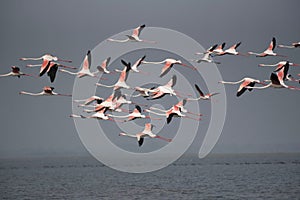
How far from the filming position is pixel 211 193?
62281mm

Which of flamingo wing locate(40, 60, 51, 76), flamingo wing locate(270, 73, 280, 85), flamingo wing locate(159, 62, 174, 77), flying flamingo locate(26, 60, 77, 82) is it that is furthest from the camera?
flamingo wing locate(159, 62, 174, 77)

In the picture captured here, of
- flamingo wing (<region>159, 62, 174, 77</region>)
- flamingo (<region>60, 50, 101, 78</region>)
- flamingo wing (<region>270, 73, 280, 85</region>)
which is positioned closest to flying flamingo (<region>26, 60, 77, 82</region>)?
flamingo (<region>60, 50, 101, 78</region>)

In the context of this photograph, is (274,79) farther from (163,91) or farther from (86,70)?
(86,70)

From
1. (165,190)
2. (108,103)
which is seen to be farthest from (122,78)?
(165,190)

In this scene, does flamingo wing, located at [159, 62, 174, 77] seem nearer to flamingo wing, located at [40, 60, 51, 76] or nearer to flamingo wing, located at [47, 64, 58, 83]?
flamingo wing, located at [47, 64, 58, 83]

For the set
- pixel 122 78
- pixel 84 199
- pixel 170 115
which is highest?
pixel 122 78

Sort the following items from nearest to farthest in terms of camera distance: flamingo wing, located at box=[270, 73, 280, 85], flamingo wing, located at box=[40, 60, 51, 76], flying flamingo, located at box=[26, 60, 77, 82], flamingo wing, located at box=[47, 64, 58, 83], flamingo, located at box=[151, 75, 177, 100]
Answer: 1. flamingo wing, located at box=[270, 73, 280, 85]
2. flamingo wing, located at box=[47, 64, 58, 83]
3. flying flamingo, located at box=[26, 60, 77, 82]
4. flamingo wing, located at box=[40, 60, 51, 76]
5. flamingo, located at box=[151, 75, 177, 100]

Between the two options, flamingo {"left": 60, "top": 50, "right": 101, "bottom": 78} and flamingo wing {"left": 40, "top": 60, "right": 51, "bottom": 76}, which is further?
flamingo {"left": 60, "top": 50, "right": 101, "bottom": 78}

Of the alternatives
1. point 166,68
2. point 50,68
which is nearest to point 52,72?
point 50,68

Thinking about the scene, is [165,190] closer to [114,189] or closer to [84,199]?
[114,189]

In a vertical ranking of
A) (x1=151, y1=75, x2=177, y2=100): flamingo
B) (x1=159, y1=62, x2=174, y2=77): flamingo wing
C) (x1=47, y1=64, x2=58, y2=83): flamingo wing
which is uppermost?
(x1=159, y1=62, x2=174, y2=77): flamingo wing

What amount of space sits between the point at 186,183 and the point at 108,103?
1438 inches

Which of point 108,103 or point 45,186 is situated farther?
point 45,186

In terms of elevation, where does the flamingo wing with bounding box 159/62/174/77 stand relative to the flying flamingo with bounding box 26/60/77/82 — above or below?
above
